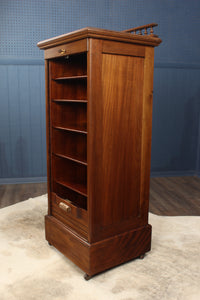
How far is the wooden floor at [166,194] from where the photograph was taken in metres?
3.48

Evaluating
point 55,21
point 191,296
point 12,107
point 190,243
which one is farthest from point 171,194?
point 55,21

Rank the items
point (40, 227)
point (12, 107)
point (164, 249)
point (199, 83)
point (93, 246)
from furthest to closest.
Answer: point (199, 83)
point (12, 107)
point (40, 227)
point (164, 249)
point (93, 246)

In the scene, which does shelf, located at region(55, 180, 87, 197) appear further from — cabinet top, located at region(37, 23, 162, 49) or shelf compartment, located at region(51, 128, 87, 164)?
cabinet top, located at region(37, 23, 162, 49)

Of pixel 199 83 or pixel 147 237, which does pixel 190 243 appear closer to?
pixel 147 237

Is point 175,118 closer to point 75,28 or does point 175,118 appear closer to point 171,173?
point 171,173

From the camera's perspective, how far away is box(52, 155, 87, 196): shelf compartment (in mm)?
2525

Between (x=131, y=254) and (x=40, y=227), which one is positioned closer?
(x=131, y=254)

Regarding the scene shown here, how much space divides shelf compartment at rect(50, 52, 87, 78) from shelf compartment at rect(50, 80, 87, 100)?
0.06m

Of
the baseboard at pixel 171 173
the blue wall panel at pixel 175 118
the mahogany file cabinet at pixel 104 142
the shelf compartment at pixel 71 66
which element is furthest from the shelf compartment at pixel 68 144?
the baseboard at pixel 171 173

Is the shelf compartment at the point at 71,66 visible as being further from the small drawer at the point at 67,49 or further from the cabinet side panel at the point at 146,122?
the cabinet side panel at the point at 146,122

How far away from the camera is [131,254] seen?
2.34 meters

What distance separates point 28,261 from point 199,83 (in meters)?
3.66

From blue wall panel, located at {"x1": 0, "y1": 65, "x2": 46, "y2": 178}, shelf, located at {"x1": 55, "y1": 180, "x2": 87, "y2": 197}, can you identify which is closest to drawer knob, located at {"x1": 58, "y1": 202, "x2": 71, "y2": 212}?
shelf, located at {"x1": 55, "y1": 180, "x2": 87, "y2": 197}

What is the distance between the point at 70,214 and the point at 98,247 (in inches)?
13.4
